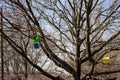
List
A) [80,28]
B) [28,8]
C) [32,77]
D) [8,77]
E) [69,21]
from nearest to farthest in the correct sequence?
1. [28,8]
2. [80,28]
3. [69,21]
4. [32,77]
5. [8,77]

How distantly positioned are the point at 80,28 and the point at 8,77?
10.8 meters

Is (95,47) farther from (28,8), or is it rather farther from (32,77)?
(32,77)

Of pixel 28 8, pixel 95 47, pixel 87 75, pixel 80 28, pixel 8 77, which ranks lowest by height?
pixel 8 77

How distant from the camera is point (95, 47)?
681 cm

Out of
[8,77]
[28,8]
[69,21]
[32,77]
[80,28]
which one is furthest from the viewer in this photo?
[8,77]

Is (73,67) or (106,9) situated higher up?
(106,9)

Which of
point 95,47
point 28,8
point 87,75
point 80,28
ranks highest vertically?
point 28,8

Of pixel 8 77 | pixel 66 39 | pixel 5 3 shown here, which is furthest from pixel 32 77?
pixel 5 3

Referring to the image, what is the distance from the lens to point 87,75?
6.28 m

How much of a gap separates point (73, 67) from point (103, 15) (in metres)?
1.50

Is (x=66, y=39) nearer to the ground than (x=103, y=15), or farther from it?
nearer to the ground

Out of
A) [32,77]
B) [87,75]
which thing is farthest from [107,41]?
[32,77]

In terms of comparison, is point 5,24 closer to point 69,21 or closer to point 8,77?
point 69,21

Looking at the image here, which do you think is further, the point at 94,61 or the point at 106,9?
the point at 106,9
